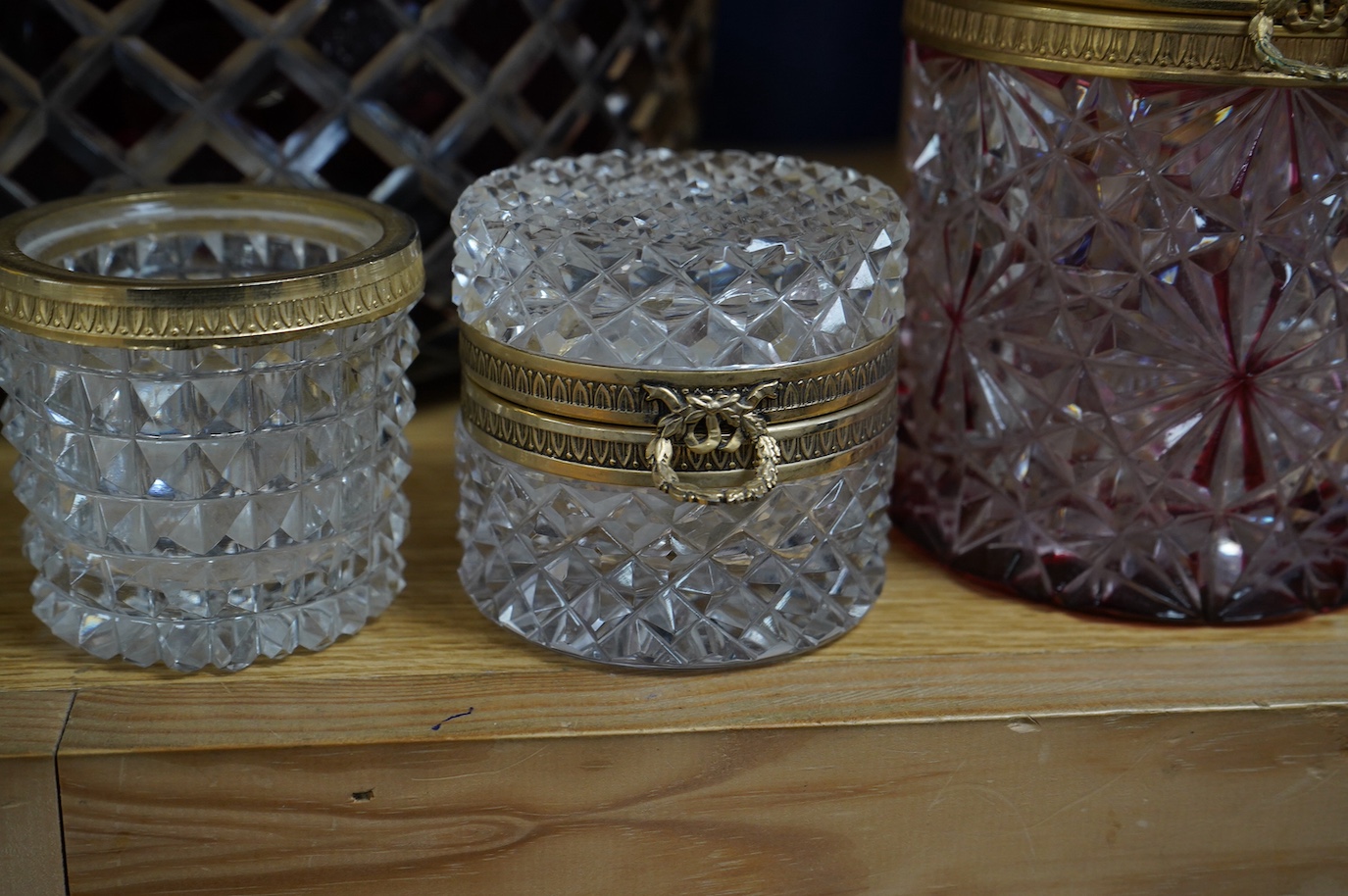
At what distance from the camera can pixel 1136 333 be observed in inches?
21.6

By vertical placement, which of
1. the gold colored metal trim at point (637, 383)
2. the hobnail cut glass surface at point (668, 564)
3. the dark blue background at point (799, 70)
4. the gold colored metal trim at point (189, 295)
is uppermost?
the dark blue background at point (799, 70)

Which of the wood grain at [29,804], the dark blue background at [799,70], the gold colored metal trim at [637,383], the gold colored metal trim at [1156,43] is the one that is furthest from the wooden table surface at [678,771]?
the dark blue background at [799,70]

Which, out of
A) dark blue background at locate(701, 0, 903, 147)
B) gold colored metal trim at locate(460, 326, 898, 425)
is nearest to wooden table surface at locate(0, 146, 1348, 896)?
gold colored metal trim at locate(460, 326, 898, 425)

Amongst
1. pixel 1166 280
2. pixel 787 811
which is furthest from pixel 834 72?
pixel 787 811

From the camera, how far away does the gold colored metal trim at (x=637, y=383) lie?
0.50 metres

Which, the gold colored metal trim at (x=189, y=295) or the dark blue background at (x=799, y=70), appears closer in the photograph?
the gold colored metal trim at (x=189, y=295)

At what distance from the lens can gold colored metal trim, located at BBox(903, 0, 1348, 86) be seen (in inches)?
19.8

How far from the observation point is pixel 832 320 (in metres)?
0.51

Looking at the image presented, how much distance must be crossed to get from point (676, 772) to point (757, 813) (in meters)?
0.04

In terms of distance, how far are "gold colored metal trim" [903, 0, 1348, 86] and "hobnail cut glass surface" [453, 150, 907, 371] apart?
81 mm

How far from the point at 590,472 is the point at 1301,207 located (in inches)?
11.4

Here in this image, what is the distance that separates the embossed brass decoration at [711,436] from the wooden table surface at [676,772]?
80mm

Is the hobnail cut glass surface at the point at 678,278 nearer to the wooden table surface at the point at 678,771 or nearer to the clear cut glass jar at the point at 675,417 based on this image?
the clear cut glass jar at the point at 675,417

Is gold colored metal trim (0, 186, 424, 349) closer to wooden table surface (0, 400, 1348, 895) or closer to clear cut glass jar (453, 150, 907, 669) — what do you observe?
clear cut glass jar (453, 150, 907, 669)
